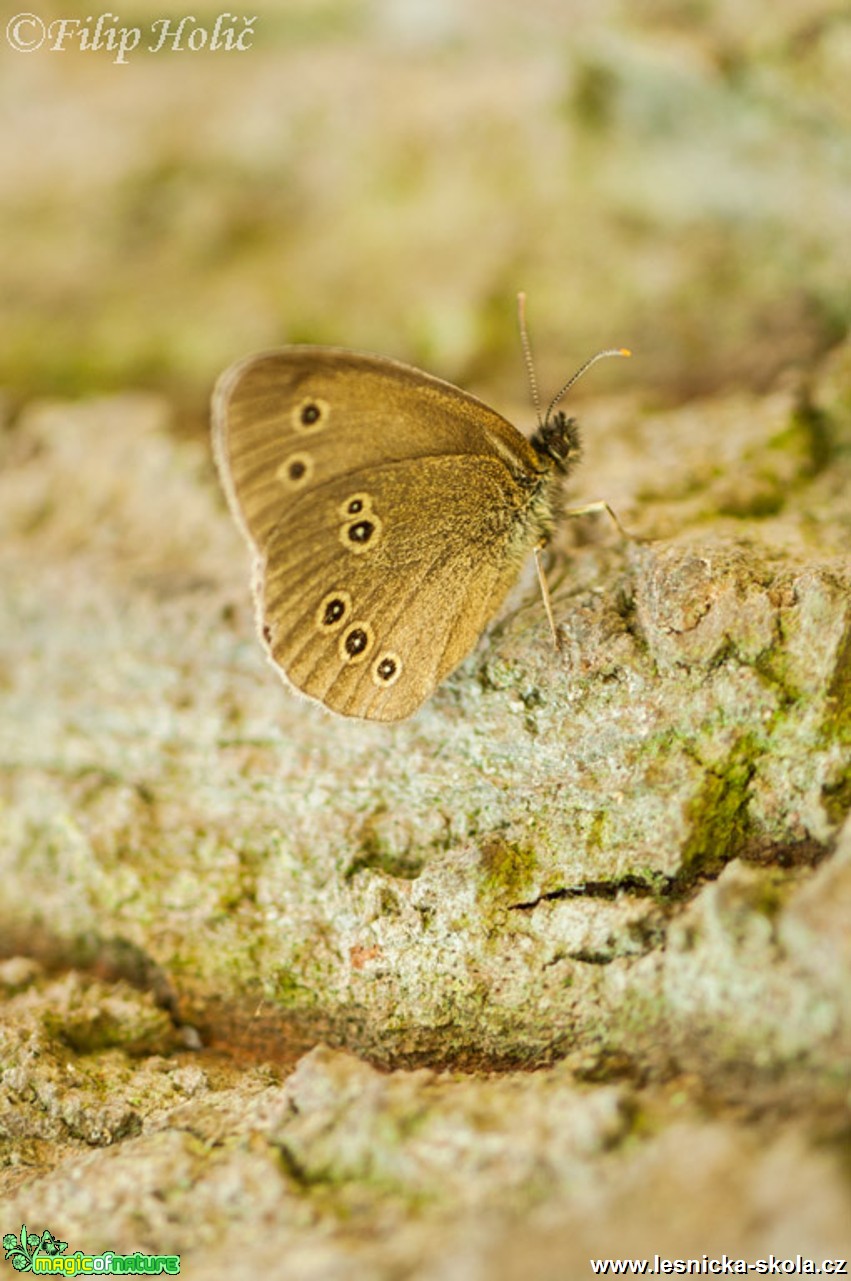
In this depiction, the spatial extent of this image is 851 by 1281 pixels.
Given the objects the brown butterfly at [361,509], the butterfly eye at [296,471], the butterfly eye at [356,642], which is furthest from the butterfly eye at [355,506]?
the butterfly eye at [356,642]

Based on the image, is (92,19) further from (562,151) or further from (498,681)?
(498,681)

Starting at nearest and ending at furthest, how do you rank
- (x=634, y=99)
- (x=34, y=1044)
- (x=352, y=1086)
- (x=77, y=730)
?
(x=352, y=1086)
(x=34, y=1044)
(x=77, y=730)
(x=634, y=99)

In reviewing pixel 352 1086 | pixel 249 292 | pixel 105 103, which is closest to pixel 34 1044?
pixel 352 1086

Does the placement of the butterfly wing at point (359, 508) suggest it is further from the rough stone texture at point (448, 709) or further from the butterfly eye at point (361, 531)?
the rough stone texture at point (448, 709)

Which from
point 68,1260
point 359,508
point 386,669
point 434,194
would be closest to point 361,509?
point 359,508

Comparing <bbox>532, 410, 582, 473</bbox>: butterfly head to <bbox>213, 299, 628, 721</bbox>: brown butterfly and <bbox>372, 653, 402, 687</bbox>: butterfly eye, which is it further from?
<bbox>372, 653, 402, 687</bbox>: butterfly eye

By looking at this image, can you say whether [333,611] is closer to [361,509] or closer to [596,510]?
[361,509]

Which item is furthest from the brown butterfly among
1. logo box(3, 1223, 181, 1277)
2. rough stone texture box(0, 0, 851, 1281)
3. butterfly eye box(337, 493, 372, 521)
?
logo box(3, 1223, 181, 1277)

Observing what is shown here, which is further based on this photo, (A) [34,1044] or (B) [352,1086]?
(A) [34,1044]
